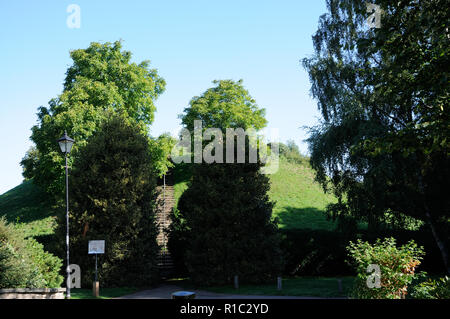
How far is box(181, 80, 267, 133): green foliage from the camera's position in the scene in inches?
1475

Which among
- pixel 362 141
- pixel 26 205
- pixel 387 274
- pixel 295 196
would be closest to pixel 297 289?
pixel 362 141

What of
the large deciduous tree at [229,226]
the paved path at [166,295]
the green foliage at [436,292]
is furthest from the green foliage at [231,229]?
the green foliage at [436,292]

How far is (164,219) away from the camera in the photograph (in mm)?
30938

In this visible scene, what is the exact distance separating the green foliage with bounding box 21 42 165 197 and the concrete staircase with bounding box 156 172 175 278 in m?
6.99

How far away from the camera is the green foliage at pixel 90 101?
88.5 feet

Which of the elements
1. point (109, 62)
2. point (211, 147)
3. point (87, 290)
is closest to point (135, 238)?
point (87, 290)

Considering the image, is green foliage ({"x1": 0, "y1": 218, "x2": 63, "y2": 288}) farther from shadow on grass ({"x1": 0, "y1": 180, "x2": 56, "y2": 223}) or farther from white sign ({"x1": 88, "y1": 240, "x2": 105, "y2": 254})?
shadow on grass ({"x1": 0, "y1": 180, "x2": 56, "y2": 223})

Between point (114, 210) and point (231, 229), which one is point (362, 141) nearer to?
point (231, 229)

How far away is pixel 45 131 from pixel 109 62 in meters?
8.09

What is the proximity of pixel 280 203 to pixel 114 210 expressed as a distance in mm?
20544

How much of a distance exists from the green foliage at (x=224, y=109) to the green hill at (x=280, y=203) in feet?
21.7

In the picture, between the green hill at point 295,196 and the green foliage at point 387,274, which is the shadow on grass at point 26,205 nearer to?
the green hill at point 295,196
